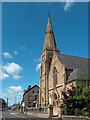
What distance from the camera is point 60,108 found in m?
26.6

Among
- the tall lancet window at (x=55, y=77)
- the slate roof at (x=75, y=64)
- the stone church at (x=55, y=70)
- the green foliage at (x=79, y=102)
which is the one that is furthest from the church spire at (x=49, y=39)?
the green foliage at (x=79, y=102)

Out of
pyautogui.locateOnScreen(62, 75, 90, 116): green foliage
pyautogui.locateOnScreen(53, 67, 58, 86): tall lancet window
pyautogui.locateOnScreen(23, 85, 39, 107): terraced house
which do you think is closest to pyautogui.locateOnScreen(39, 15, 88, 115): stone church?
pyautogui.locateOnScreen(53, 67, 58, 86): tall lancet window

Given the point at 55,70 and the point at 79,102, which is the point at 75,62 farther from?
the point at 79,102

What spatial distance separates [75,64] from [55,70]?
17.8ft

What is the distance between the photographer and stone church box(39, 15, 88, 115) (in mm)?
43456

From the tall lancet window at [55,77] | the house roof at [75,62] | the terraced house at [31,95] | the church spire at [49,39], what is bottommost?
the terraced house at [31,95]

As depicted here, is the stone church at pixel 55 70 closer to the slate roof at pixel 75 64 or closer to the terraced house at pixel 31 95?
the slate roof at pixel 75 64

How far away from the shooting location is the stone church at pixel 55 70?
143ft

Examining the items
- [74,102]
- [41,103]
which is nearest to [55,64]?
[41,103]

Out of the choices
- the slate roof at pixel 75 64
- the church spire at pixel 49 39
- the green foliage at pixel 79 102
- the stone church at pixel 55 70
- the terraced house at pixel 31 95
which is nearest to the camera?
the green foliage at pixel 79 102

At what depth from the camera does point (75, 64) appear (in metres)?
46.7

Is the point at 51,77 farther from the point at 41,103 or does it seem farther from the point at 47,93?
the point at 41,103

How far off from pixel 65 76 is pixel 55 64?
22.2ft

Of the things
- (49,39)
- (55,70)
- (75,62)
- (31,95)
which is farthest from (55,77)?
(31,95)
